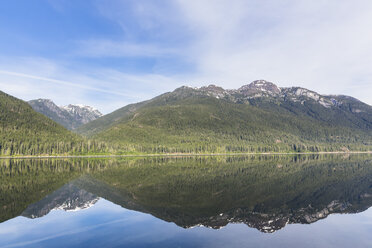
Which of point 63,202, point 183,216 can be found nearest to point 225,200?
point 183,216

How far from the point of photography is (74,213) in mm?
36000

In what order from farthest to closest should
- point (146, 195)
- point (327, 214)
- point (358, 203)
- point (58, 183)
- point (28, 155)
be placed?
point (28, 155) < point (58, 183) < point (146, 195) < point (358, 203) < point (327, 214)

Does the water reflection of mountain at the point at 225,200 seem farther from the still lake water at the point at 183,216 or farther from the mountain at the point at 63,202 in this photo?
the still lake water at the point at 183,216

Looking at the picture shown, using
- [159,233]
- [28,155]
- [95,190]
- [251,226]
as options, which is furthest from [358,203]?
[28,155]

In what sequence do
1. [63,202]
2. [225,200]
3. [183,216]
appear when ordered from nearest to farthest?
[183,216]
[63,202]
[225,200]

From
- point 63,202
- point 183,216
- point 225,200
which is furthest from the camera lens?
point 225,200

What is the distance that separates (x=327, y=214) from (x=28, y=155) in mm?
198509

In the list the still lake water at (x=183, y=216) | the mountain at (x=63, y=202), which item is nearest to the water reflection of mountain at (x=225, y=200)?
the mountain at (x=63, y=202)

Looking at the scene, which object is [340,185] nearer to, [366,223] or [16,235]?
[366,223]

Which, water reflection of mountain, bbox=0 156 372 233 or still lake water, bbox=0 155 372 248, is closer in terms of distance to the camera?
still lake water, bbox=0 155 372 248

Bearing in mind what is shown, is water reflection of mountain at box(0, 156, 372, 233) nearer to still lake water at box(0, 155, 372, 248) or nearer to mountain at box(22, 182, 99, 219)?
mountain at box(22, 182, 99, 219)

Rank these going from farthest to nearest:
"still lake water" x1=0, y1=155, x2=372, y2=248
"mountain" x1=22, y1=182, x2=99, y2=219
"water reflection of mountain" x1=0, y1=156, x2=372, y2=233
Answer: "mountain" x1=22, y1=182, x2=99, y2=219 → "water reflection of mountain" x1=0, y1=156, x2=372, y2=233 → "still lake water" x1=0, y1=155, x2=372, y2=248

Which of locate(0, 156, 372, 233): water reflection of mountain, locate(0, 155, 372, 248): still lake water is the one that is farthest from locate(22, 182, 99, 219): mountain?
locate(0, 155, 372, 248): still lake water

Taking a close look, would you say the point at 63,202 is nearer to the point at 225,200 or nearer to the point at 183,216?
the point at 183,216
